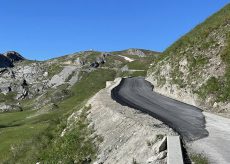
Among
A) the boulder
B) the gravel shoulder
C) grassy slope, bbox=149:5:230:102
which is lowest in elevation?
the gravel shoulder

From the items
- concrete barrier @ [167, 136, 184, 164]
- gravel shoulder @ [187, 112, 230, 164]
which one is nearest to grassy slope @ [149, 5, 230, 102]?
gravel shoulder @ [187, 112, 230, 164]

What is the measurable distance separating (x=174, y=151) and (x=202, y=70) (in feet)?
113

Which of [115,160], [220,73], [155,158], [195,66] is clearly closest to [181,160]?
[155,158]

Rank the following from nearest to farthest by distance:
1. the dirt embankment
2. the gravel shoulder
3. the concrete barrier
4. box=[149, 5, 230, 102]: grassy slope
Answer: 1. the concrete barrier
2. the gravel shoulder
3. the dirt embankment
4. box=[149, 5, 230, 102]: grassy slope

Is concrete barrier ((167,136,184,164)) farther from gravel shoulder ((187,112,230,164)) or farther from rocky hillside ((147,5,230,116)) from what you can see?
rocky hillside ((147,5,230,116))

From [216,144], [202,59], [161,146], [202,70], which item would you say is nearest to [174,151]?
[161,146]

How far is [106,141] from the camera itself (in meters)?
29.6

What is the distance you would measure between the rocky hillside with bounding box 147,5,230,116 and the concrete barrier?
811 inches

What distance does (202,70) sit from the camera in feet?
178

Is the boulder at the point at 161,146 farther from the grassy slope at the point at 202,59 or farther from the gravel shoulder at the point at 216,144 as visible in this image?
the grassy slope at the point at 202,59

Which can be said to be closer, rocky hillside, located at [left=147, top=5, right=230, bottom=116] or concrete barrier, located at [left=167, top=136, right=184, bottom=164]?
concrete barrier, located at [left=167, top=136, right=184, bottom=164]

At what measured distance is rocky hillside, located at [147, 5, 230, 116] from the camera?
47219 millimetres

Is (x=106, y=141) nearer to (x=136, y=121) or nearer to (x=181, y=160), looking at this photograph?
(x=136, y=121)

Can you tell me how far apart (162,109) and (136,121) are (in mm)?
13288
